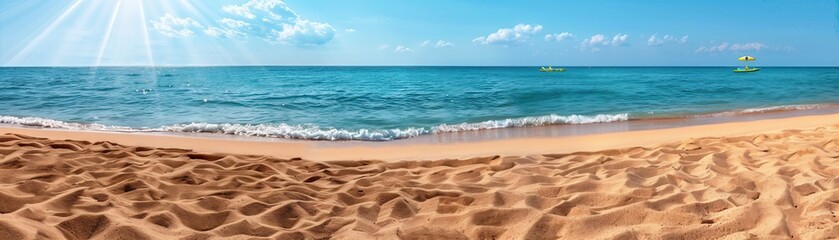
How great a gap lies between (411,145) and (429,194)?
3.74m

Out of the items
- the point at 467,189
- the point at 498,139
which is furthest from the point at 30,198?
the point at 498,139

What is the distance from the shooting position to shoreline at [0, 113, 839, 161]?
22.1 ft

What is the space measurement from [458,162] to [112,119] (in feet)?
32.7

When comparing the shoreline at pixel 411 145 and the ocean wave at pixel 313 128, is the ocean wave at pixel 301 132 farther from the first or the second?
the shoreline at pixel 411 145

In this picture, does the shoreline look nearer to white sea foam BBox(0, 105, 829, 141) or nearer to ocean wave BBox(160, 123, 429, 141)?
ocean wave BBox(160, 123, 429, 141)

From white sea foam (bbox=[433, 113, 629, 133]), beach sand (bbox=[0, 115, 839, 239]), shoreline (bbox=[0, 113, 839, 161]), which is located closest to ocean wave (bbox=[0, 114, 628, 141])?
white sea foam (bbox=[433, 113, 629, 133])

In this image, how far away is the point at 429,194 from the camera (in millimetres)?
3949

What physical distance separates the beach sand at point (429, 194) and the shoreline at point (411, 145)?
89 cm

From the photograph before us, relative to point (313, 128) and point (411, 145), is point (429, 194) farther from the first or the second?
point (313, 128)

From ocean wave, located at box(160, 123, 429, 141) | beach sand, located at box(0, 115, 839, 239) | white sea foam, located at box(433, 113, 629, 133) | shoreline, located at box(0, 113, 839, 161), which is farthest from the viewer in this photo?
white sea foam, located at box(433, 113, 629, 133)

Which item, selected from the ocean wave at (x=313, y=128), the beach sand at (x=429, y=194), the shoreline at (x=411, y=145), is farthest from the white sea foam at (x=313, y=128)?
the beach sand at (x=429, y=194)

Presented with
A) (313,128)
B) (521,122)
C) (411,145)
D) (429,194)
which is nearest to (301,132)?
(313,128)

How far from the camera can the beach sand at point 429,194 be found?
2959 mm

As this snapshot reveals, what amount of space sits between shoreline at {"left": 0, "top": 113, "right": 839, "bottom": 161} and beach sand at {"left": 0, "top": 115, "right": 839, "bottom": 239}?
2.91ft
